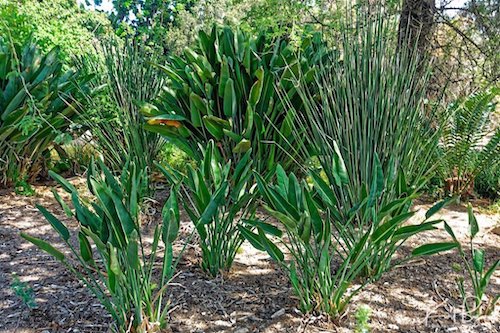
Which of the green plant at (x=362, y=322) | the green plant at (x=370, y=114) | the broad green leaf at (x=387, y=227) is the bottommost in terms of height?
the green plant at (x=362, y=322)

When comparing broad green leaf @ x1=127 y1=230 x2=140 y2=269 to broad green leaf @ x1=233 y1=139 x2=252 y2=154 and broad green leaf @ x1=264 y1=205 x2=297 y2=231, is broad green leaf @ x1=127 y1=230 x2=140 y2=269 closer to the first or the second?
broad green leaf @ x1=264 y1=205 x2=297 y2=231

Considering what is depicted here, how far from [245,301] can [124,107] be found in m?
1.79

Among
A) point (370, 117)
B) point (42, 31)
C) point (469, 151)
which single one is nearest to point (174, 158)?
point (42, 31)

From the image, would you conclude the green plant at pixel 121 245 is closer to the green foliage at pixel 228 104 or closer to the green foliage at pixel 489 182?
the green foliage at pixel 228 104

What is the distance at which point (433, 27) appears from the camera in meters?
4.57

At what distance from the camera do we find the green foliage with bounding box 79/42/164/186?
10.5 feet

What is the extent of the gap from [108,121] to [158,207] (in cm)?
75

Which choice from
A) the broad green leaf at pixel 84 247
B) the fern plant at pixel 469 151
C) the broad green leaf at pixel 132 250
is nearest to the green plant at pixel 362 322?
the broad green leaf at pixel 132 250

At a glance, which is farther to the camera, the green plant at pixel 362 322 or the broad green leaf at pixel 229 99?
the broad green leaf at pixel 229 99

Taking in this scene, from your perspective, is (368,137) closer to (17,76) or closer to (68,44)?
(17,76)

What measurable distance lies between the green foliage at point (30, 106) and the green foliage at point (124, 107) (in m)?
0.22

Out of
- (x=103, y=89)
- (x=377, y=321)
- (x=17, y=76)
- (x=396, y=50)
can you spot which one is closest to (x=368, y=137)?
(x=396, y=50)

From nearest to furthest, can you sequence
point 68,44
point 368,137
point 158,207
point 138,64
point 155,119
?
point 368,137 < point 155,119 < point 158,207 < point 138,64 < point 68,44

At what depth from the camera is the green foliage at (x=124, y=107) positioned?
10.5 feet
